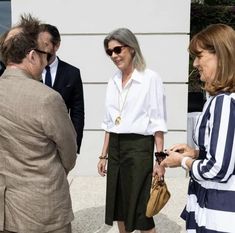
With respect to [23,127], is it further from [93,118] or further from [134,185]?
[93,118]

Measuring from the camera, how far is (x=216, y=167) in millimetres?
2020

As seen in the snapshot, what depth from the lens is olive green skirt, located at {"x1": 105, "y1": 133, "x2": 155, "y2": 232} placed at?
135 inches

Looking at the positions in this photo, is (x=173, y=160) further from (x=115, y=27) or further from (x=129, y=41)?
(x=115, y=27)

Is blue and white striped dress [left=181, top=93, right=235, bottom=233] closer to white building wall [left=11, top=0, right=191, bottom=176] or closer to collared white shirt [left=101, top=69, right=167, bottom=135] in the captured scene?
collared white shirt [left=101, top=69, right=167, bottom=135]

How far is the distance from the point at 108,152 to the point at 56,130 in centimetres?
146

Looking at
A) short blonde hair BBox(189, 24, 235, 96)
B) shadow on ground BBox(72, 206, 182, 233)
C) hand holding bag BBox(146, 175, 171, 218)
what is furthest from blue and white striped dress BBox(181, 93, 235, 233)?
shadow on ground BBox(72, 206, 182, 233)

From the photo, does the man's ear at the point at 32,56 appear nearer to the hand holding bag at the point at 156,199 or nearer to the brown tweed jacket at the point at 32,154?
the brown tweed jacket at the point at 32,154

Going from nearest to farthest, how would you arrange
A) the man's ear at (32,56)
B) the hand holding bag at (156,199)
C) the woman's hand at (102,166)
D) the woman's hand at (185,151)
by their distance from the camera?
1. the man's ear at (32,56)
2. the woman's hand at (185,151)
3. the hand holding bag at (156,199)
4. the woman's hand at (102,166)

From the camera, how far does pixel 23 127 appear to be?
2.14 m

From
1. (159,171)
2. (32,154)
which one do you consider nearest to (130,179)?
(159,171)

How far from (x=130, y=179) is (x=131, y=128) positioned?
39 centimetres

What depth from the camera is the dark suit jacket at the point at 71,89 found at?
11.4 ft

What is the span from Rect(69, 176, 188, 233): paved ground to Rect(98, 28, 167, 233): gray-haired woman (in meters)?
0.79

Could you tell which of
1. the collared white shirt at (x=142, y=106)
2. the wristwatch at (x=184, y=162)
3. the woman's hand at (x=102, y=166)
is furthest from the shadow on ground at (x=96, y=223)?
the wristwatch at (x=184, y=162)
